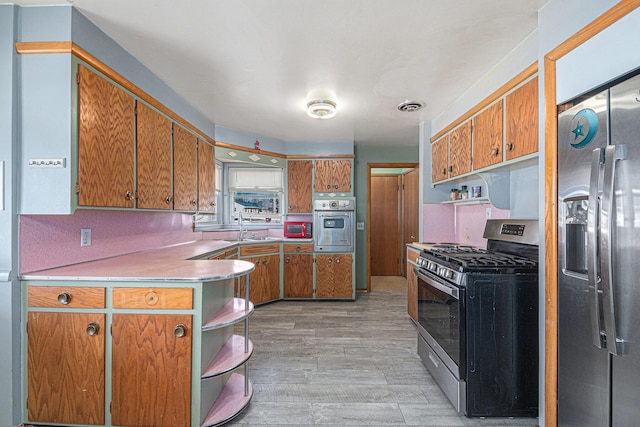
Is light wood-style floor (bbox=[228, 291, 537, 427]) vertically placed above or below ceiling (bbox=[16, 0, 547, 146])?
below

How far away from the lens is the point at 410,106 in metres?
3.12

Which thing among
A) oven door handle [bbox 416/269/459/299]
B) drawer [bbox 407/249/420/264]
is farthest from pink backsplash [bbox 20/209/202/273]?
drawer [bbox 407/249/420/264]

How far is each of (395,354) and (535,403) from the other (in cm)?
106

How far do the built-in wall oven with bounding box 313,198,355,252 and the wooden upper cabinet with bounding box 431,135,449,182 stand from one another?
124cm

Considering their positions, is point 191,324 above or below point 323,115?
below

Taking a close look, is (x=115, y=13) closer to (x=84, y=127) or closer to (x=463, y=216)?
(x=84, y=127)

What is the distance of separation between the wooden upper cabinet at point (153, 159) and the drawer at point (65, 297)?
816 millimetres

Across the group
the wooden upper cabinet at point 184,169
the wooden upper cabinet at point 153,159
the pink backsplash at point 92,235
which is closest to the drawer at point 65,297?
the pink backsplash at point 92,235

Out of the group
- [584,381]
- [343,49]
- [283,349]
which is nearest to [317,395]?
[283,349]

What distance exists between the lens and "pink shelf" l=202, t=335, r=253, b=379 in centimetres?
167

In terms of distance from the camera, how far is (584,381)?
1.31 m

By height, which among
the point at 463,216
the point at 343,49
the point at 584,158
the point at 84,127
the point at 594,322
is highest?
the point at 343,49

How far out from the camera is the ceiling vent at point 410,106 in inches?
120

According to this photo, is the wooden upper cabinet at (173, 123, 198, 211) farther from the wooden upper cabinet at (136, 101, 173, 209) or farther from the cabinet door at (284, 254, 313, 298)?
the cabinet door at (284, 254, 313, 298)
